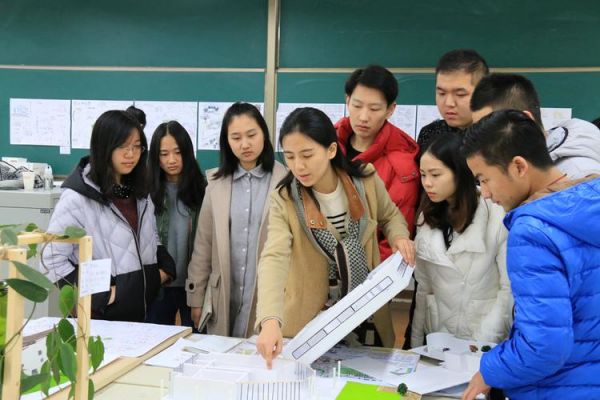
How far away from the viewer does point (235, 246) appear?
2.18m

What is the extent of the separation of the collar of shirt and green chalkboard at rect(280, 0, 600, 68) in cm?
169

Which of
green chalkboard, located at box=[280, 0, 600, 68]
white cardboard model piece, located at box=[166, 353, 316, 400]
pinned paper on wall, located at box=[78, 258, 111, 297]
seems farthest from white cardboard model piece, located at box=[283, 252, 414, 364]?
green chalkboard, located at box=[280, 0, 600, 68]

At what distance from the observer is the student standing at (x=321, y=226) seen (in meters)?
1.64

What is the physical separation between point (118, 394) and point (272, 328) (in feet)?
1.27

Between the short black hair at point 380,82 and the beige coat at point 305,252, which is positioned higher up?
the short black hair at point 380,82

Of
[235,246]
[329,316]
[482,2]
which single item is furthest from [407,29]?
[329,316]

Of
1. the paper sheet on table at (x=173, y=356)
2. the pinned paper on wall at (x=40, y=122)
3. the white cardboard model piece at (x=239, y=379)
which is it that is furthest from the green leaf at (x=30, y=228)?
the pinned paper on wall at (x=40, y=122)

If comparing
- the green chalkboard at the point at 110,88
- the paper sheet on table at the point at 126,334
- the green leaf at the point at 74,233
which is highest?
the green chalkboard at the point at 110,88

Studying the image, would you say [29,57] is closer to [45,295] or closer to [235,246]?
[235,246]

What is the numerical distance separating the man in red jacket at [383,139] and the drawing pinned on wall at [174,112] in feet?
6.45

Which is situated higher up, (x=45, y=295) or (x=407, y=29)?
(x=407, y=29)

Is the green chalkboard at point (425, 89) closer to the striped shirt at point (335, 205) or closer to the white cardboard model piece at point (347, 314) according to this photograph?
the striped shirt at point (335, 205)

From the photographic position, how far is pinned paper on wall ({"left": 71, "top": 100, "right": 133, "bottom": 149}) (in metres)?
4.01

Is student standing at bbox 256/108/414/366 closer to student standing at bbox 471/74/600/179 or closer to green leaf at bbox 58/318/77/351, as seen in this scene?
student standing at bbox 471/74/600/179
